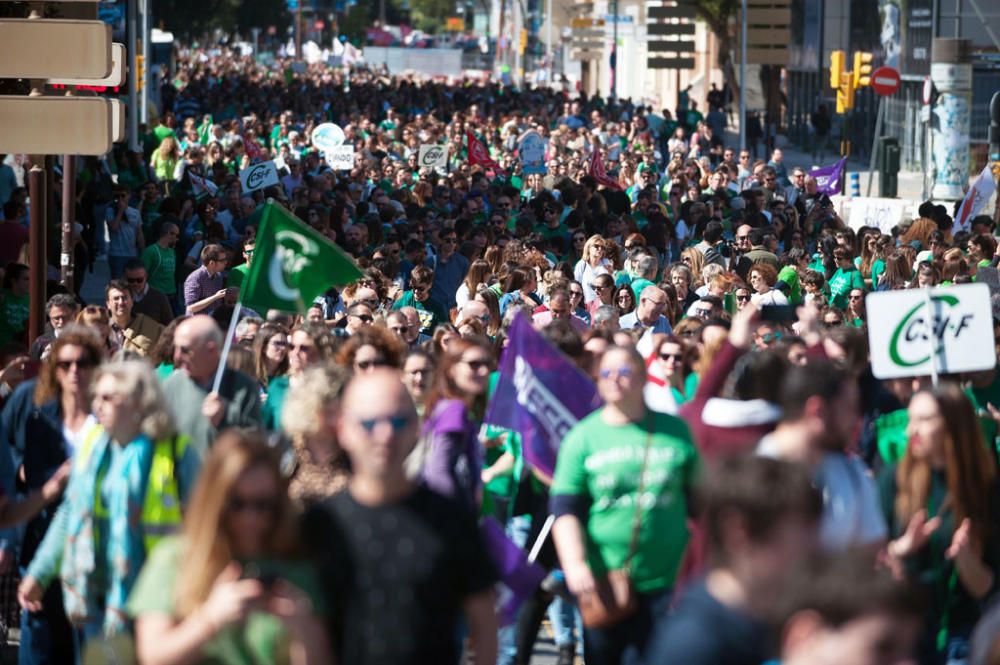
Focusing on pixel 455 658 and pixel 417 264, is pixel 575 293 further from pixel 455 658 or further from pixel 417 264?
pixel 455 658

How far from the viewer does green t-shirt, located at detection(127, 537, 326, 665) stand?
173 inches

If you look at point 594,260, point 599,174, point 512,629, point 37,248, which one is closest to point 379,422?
point 512,629

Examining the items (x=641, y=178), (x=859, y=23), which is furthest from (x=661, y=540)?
(x=859, y=23)

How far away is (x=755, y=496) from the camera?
4266 millimetres

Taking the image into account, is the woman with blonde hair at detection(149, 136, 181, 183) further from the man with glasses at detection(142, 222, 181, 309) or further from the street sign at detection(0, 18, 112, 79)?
the street sign at detection(0, 18, 112, 79)

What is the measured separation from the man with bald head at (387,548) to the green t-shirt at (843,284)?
9286 mm

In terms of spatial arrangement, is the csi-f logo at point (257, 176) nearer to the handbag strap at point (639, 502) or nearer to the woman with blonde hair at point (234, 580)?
the handbag strap at point (639, 502)

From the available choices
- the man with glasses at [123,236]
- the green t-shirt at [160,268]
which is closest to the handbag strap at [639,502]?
the green t-shirt at [160,268]

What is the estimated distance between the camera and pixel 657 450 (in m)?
6.15

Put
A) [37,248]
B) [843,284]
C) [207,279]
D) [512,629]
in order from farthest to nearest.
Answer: [843,284] < [207,279] < [37,248] < [512,629]

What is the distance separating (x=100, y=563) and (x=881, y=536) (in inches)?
89.5

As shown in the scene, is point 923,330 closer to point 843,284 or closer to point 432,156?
point 843,284

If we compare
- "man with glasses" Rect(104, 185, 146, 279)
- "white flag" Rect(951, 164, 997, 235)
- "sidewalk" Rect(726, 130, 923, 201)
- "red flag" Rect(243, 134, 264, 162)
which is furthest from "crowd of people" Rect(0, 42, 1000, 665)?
"sidewalk" Rect(726, 130, 923, 201)

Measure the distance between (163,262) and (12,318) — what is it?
359 cm
